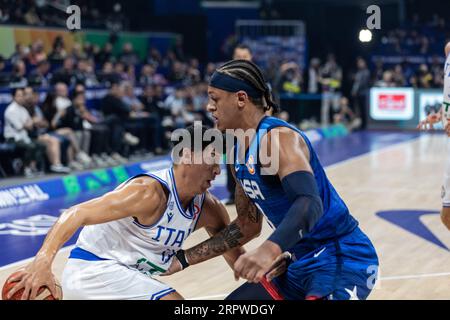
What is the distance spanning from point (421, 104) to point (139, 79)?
8.04 m

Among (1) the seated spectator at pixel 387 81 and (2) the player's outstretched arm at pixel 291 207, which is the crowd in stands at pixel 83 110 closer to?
(1) the seated spectator at pixel 387 81

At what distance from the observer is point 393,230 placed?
885 cm

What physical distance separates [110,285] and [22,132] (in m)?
7.79

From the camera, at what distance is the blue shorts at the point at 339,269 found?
355cm

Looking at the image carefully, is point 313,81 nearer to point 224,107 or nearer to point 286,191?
point 224,107

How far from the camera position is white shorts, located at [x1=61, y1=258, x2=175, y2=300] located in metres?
3.80

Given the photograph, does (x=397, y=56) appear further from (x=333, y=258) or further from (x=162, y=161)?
(x=333, y=258)

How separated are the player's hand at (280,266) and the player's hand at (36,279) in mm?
1018

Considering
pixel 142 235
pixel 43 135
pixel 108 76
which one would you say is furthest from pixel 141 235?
pixel 108 76

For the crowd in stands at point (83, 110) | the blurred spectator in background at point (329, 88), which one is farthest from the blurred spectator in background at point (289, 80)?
the crowd in stands at point (83, 110)

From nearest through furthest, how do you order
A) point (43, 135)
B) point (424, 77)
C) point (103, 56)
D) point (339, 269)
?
point (339, 269)
point (43, 135)
point (103, 56)
point (424, 77)

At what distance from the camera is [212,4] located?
27.6 m

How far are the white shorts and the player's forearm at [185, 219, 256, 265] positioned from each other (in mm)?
399
